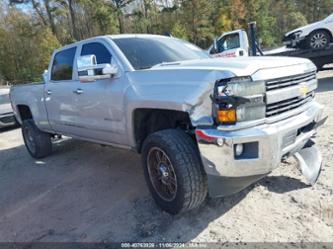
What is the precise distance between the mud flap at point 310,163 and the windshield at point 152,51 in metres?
1.75

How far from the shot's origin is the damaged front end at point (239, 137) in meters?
2.71

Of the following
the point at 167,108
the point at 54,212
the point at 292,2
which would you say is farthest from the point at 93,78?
the point at 292,2

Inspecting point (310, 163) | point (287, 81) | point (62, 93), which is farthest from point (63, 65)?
point (310, 163)

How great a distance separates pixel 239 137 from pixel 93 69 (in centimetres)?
194

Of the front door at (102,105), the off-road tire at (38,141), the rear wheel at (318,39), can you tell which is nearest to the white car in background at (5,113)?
the off-road tire at (38,141)

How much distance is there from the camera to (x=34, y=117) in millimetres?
6156

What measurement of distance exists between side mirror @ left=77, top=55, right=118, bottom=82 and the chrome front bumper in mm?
1465

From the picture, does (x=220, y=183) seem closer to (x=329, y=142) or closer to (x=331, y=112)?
(x=329, y=142)

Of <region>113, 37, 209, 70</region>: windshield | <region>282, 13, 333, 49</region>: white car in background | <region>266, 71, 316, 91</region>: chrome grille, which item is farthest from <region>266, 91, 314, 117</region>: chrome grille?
<region>282, 13, 333, 49</region>: white car in background

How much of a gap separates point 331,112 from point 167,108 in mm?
4553

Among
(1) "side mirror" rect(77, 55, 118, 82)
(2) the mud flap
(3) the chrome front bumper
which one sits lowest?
(2) the mud flap

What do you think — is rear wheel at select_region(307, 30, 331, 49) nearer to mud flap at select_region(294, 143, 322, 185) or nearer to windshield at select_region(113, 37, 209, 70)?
windshield at select_region(113, 37, 209, 70)

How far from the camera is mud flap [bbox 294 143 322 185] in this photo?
3581 mm

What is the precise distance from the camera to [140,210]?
3.62 metres
